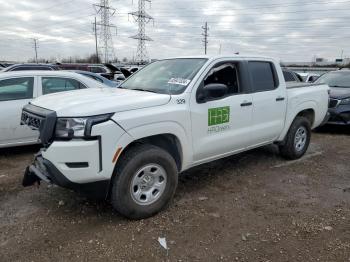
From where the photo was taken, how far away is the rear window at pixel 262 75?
5241 millimetres

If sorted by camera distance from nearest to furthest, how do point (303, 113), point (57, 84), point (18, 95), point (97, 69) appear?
point (18, 95), point (303, 113), point (57, 84), point (97, 69)

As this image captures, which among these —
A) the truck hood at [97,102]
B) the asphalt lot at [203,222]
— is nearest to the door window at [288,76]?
the asphalt lot at [203,222]

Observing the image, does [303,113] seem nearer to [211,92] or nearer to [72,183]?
[211,92]

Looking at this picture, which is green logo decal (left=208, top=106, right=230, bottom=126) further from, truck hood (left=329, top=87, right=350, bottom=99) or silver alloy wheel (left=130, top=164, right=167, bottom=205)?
truck hood (left=329, top=87, right=350, bottom=99)

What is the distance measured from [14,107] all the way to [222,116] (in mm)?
3674

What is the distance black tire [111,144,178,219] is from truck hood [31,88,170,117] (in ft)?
1.56

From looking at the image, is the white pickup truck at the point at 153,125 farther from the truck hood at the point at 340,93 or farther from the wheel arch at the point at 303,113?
the truck hood at the point at 340,93

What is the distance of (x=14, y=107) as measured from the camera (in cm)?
612

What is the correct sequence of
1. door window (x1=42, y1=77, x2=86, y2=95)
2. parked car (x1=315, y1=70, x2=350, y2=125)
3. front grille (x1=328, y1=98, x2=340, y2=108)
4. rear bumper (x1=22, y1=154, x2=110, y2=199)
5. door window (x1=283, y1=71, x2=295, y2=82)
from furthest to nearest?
door window (x1=283, y1=71, x2=295, y2=82)
front grille (x1=328, y1=98, x2=340, y2=108)
parked car (x1=315, y1=70, x2=350, y2=125)
door window (x1=42, y1=77, x2=86, y2=95)
rear bumper (x1=22, y1=154, x2=110, y2=199)

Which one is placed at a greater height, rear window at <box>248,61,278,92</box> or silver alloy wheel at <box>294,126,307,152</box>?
rear window at <box>248,61,278,92</box>

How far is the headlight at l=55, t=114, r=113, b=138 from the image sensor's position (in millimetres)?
3342

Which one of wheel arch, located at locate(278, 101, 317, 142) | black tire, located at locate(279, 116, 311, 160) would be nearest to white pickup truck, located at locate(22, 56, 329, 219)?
wheel arch, located at locate(278, 101, 317, 142)

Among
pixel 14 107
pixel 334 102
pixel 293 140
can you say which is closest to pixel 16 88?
pixel 14 107

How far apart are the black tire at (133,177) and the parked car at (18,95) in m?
2.99
